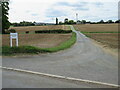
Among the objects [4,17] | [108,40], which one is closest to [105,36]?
[108,40]

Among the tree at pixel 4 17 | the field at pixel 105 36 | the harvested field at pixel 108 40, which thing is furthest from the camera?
the tree at pixel 4 17

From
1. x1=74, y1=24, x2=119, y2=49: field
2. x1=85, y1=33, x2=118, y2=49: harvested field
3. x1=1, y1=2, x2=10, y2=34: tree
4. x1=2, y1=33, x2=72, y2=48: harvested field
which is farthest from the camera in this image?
x1=1, y1=2, x2=10, y2=34: tree

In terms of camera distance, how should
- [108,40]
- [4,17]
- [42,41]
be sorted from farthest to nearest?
[4,17] < [42,41] < [108,40]

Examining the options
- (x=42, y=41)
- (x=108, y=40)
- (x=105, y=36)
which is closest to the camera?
(x=108, y=40)

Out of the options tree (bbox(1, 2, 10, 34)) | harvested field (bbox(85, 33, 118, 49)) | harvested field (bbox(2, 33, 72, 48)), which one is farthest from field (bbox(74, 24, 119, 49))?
tree (bbox(1, 2, 10, 34))

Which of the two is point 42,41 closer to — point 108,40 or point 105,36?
point 108,40

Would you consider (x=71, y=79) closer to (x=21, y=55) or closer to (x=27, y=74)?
(x=27, y=74)

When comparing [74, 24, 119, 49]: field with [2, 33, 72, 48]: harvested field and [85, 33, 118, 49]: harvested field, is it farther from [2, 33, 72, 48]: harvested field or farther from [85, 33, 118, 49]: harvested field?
[2, 33, 72, 48]: harvested field

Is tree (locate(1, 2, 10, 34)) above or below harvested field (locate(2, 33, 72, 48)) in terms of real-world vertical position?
above

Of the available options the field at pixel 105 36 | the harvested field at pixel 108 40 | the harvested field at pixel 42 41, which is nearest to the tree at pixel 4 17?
the harvested field at pixel 42 41

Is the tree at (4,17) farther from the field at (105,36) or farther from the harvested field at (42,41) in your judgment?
the field at (105,36)

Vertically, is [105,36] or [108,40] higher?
[105,36]

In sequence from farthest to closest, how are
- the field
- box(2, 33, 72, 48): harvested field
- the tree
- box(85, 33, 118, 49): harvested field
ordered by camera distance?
the tree
box(2, 33, 72, 48): harvested field
the field
box(85, 33, 118, 49): harvested field

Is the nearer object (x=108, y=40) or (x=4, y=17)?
(x=108, y=40)
